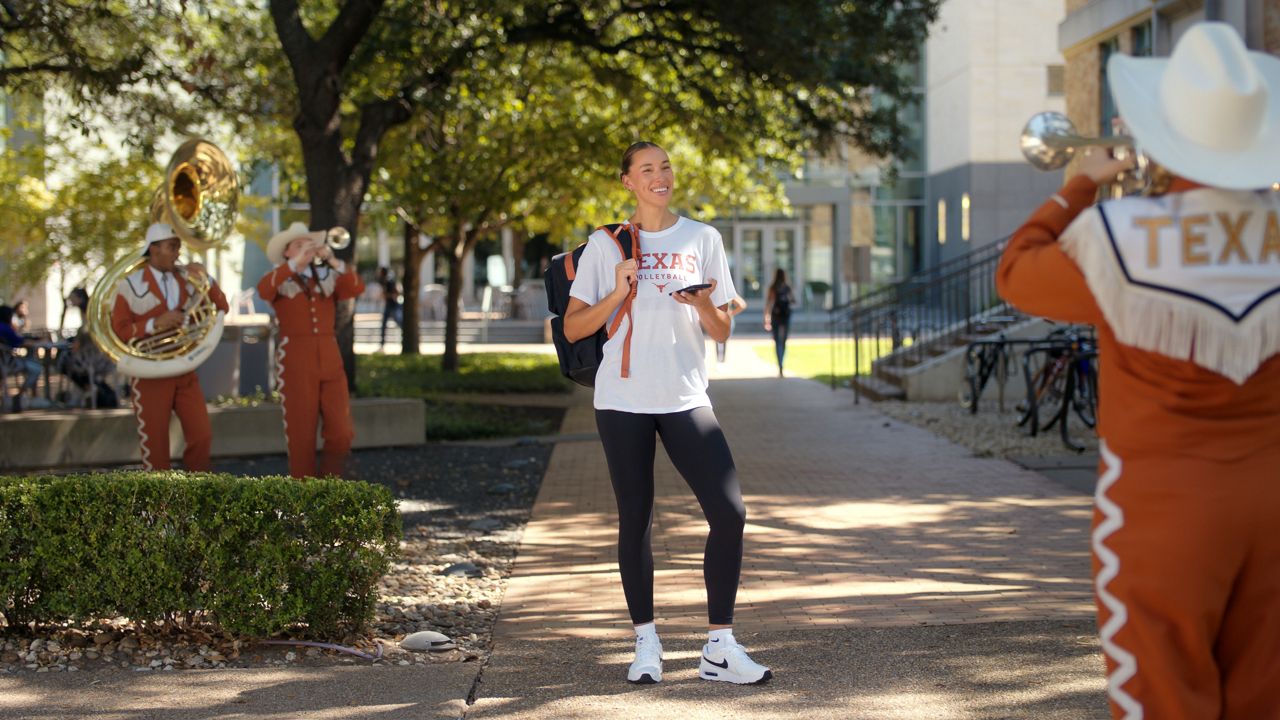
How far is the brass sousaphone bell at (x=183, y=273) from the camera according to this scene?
8383 millimetres

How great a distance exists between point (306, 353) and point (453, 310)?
1471cm

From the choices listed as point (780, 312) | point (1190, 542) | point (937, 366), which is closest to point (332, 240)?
point (1190, 542)

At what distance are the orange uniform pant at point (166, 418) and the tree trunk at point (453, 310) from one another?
13.9 meters

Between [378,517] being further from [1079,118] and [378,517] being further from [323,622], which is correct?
[1079,118]

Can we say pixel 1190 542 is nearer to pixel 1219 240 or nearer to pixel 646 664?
pixel 1219 240

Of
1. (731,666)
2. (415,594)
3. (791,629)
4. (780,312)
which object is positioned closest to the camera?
(731,666)

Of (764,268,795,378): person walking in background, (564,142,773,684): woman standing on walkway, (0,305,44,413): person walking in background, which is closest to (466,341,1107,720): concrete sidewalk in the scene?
(564,142,773,684): woman standing on walkway

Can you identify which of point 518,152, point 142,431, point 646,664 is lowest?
point 646,664

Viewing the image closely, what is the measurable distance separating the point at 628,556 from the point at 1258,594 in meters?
2.50

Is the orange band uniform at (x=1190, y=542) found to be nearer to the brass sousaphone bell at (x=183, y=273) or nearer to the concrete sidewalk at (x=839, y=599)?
the concrete sidewalk at (x=839, y=599)

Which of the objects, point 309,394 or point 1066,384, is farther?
point 1066,384

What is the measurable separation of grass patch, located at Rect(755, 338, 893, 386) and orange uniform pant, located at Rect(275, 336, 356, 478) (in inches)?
508

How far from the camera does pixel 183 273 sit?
8.79m

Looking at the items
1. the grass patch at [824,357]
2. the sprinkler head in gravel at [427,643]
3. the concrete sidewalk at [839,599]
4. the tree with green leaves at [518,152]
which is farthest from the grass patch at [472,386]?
the sprinkler head in gravel at [427,643]
